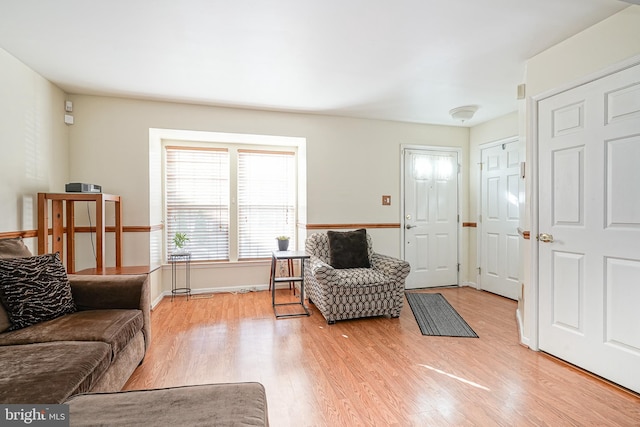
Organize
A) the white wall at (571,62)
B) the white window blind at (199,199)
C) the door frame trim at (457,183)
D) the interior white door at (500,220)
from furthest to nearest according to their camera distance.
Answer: the door frame trim at (457,183) < the white window blind at (199,199) < the interior white door at (500,220) < the white wall at (571,62)

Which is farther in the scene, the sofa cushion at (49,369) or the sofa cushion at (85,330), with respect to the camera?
the sofa cushion at (85,330)

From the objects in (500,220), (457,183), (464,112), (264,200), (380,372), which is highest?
(464,112)

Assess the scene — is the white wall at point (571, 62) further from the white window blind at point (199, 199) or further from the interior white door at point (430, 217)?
the white window blind at point (199, 199)

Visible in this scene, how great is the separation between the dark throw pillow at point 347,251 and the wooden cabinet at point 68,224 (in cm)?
223

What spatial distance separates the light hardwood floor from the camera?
172 centimetres

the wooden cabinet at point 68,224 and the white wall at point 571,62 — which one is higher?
the white wall at point 571,62

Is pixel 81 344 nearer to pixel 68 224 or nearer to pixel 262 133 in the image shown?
pixel 68 224

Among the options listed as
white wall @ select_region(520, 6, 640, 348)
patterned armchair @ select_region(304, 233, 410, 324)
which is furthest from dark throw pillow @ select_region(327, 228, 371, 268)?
white wall @ select_region(520, 6, 640, 348)

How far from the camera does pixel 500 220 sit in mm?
4078

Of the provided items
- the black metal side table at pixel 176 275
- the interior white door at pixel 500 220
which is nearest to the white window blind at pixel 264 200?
the black metal side table at pixel 176 275

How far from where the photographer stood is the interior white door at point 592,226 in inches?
75.0

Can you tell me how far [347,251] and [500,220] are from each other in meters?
2.16
